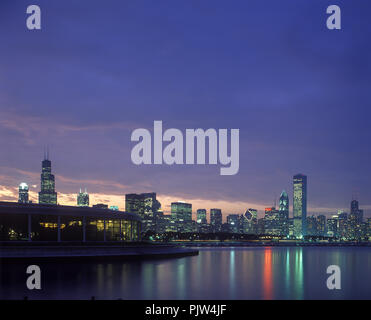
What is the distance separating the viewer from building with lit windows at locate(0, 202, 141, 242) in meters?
94.4

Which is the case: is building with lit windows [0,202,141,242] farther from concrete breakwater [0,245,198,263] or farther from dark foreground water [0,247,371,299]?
dark foreground water [0,247,371,299]

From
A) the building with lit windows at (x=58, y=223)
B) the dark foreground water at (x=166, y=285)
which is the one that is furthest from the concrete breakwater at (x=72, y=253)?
the building with lit windows at (x=58, y=223)

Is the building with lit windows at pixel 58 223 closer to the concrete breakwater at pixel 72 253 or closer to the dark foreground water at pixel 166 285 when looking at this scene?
the concrete breakwater at pixel 72 253

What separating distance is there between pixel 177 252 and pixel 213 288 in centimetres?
6433

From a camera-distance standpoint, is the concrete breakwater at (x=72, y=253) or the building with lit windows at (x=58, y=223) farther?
the building with lit windows at (x=58, y=223)

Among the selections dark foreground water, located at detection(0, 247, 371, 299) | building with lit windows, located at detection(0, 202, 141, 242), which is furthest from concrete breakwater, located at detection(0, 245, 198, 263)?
building with lit windows, located at detection(0, 202, 141, 242)

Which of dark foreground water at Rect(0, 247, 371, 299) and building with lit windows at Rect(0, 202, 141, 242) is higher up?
building with lit windows at Rect(0, 202, 141, 242)

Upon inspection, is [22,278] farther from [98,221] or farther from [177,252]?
[177,252]

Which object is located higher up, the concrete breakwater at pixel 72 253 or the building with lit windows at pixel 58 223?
the building with lit windows at pixel 58 223

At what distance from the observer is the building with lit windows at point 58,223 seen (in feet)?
310

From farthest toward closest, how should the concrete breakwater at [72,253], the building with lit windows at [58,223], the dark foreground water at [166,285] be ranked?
the building with lit windows at [58,223], the concrete breakwater at [72,253], the dark foreground water at [166,285]
